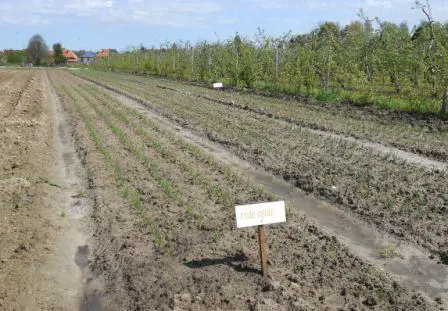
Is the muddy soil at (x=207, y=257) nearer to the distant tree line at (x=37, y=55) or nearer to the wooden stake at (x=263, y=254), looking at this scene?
the wooden stake at (x=263, y=254)

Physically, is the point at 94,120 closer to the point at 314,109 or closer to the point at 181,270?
the point at 314,109

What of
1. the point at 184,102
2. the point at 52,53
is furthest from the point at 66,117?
the point at 52,53

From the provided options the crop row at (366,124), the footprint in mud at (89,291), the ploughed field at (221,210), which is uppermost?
the crop row at (366,124)

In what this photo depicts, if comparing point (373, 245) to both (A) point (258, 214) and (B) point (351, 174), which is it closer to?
(A) point (258, 214)

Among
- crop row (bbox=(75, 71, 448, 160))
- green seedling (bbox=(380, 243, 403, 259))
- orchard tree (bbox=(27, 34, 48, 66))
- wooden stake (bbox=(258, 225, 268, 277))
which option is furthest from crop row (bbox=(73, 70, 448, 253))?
orchard tree (bbox=(27, 34, 48, 66))

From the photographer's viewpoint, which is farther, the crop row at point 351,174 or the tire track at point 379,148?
the tire track at point 379,148

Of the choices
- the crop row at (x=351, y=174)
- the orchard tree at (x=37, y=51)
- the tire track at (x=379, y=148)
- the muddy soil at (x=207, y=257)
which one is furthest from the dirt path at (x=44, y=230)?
the orchard tree at (x=37, y=51)

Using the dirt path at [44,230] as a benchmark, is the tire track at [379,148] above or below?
above

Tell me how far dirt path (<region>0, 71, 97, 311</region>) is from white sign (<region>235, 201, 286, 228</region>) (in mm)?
1683

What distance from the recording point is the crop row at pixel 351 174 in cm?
591

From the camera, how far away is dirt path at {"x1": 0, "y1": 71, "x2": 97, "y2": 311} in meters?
4.32

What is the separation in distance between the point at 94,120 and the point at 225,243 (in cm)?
896

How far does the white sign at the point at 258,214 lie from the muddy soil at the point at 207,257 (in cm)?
60

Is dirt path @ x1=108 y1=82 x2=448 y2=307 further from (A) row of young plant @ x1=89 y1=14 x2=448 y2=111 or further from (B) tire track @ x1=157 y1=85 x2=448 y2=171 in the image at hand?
(A) row of young plant @ x1=89 y1=14 x2=448 y2=111
